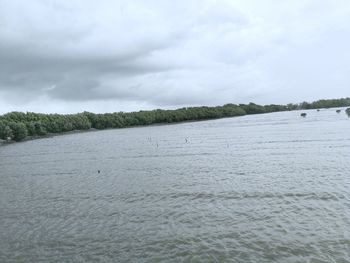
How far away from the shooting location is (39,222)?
81.1 feet

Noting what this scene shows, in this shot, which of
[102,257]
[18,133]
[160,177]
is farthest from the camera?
[18,133]

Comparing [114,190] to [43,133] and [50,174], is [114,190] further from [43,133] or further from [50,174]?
[43,133]

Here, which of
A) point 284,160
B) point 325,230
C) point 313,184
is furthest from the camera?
point 284,160

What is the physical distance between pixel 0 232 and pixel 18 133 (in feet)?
390

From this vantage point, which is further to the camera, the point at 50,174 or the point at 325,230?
the point at 50,174

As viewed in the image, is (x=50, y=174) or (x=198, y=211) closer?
(x=198, y=211)

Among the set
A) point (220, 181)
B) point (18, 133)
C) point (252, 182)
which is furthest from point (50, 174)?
point (18, 133)

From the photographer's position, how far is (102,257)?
18.3 m

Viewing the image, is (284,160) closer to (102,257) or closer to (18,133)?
(102,257)

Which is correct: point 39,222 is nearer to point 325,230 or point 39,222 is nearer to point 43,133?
point 325,230

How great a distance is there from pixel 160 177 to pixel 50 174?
53.3ft

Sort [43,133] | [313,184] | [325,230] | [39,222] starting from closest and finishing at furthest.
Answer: [325,230], [39,222], [313,184], [43,133]

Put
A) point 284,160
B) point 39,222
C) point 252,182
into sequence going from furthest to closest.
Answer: point 284,160 < point 252,182 < point 39,222

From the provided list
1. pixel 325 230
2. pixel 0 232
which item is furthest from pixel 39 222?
pixel 325 230
